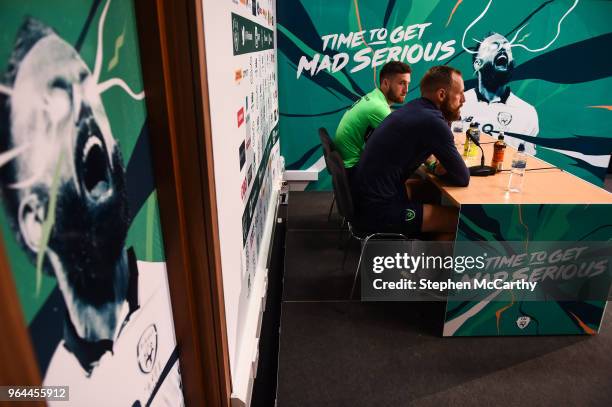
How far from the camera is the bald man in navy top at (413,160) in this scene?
6.69 ft

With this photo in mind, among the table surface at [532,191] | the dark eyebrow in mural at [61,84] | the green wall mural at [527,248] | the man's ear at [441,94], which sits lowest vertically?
the green wall mural at [527,248]

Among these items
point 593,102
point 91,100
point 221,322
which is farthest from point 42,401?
point 593,102

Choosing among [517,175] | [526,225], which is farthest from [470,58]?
[526,225]

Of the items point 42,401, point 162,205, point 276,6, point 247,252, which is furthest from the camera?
point 276,6

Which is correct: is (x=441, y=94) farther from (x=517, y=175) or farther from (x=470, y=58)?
(x=470, y=58)

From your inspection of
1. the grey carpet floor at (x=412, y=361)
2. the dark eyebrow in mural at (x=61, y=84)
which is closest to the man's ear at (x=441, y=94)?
the grey carpet floor at (x=412, y=361)

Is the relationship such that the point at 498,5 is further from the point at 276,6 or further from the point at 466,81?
the point at 276,6

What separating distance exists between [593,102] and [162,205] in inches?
182

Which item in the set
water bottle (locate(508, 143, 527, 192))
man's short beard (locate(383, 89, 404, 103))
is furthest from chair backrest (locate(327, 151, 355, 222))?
man's short beard (locate(383, 89, 404, 103))

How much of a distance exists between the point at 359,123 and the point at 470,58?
1.80m

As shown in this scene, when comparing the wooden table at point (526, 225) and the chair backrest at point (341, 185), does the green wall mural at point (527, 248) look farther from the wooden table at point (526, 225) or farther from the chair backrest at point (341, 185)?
the chair backrest at point (341, 185)

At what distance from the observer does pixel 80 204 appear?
62 cm

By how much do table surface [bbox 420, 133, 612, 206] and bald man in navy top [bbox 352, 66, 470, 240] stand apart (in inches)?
3.6

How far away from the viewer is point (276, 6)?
3682 mm
